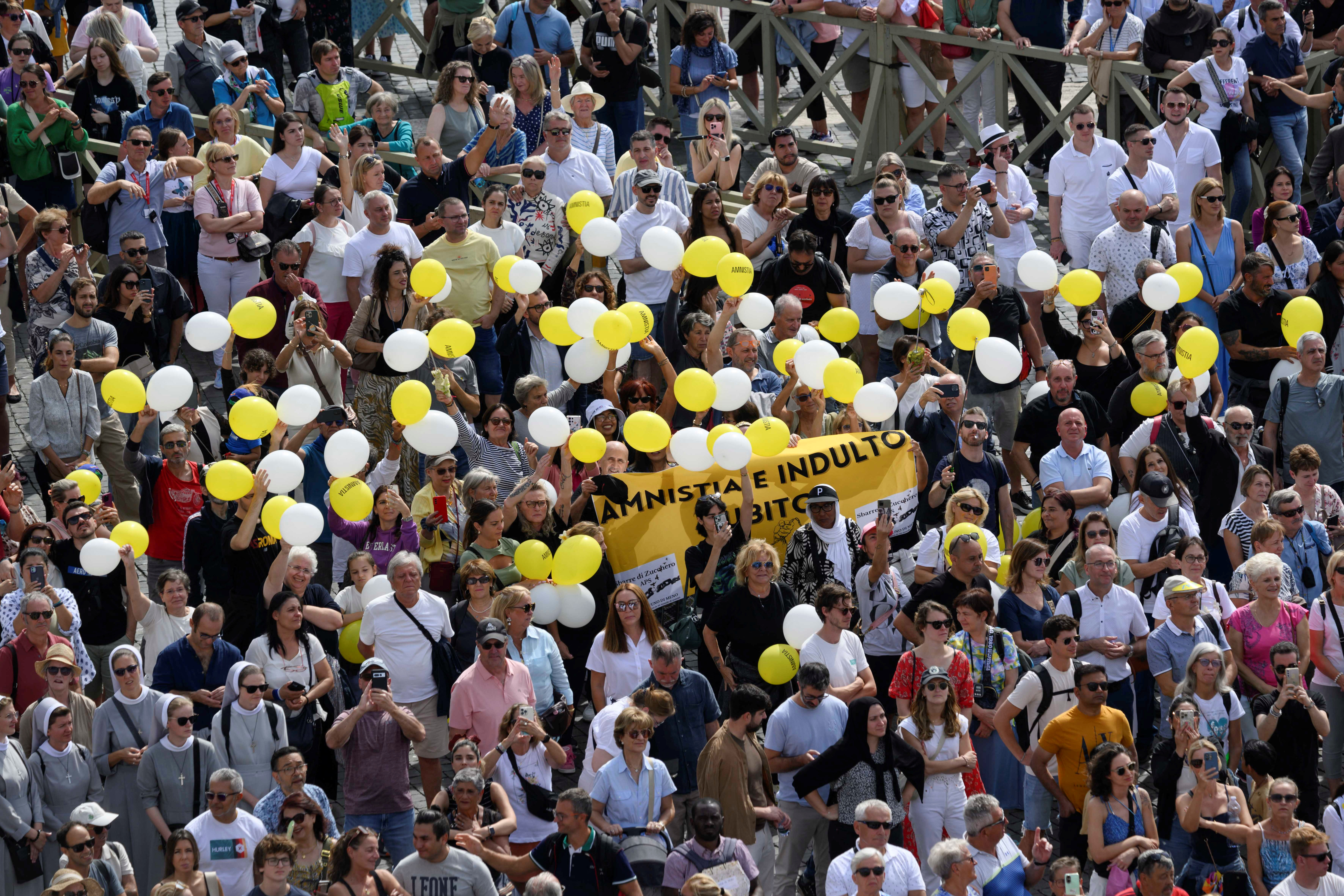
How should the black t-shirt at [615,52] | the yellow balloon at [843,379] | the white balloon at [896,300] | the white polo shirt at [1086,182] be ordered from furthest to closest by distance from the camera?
the black t-shirt at [615,52] → the white polo shirt at [1086,182] → the white balloon at [896,300] → the yellow balloon at [843,379]

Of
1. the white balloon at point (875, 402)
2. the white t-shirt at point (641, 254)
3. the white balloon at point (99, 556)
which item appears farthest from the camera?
the white t-shirt at point (641, 254)

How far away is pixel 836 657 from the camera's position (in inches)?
486

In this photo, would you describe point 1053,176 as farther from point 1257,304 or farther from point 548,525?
point 548,525

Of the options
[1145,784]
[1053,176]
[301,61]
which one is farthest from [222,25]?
[1145,784]

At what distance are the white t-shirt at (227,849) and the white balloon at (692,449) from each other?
12.0ft

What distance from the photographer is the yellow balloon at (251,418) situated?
13711mm

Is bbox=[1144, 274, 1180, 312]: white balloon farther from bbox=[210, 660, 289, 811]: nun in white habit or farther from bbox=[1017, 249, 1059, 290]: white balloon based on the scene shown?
bbox=[210, 660, 289, 811]: nun in white habit

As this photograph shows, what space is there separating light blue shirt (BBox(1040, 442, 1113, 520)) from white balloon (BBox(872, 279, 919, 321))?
1612mm

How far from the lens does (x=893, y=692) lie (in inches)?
478

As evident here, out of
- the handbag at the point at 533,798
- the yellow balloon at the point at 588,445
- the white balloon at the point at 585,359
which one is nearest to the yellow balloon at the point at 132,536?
the yellow balloon at the point at 588,445

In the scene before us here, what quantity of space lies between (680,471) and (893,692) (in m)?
2.34

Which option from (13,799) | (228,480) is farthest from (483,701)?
(13,799)

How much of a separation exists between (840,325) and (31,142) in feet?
21.6

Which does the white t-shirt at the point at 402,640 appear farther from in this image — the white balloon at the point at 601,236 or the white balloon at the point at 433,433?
the white balloon at the point at 601,236
